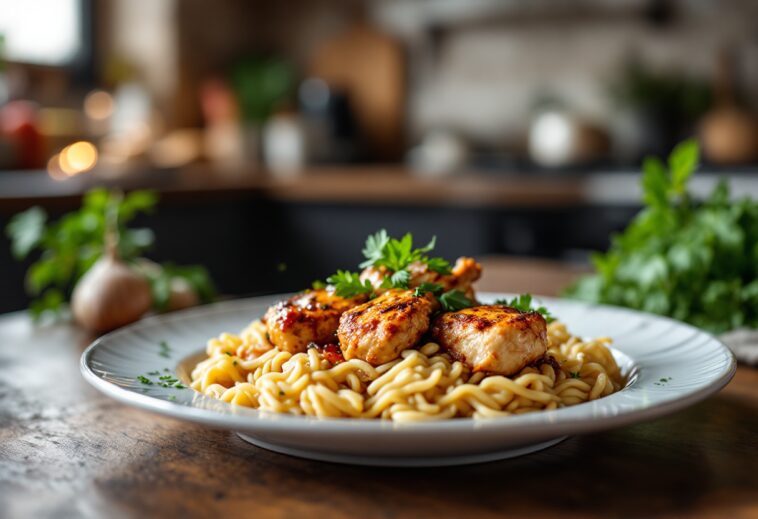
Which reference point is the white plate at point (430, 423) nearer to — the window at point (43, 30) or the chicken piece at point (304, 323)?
the chicken piece at point (304, 323)

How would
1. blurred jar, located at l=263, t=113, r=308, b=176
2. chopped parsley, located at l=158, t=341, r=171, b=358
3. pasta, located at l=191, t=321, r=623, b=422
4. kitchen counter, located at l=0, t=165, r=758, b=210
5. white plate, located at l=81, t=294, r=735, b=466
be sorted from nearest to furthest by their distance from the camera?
white plate, located at l=81, t=294, r=735, b=466 → pasta, located at l=191, t=321, r=623, b=422 → chopped parsley, located at l=158, t=341, r=171, b=358 → kitchen counter, located at l=0, t=165, r=758, b=210 → blurred jar, located at l=263, t=113, r=308, b=176

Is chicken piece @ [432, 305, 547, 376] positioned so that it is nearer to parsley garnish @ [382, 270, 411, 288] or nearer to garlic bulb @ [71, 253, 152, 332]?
parsley garnish @ [382, 270, 411, 288]

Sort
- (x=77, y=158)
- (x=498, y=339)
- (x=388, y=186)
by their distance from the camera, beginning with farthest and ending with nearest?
(x=77, y=158) → (x=388, y=186) → (x=498, y=339)

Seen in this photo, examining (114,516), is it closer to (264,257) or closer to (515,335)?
(515,335)

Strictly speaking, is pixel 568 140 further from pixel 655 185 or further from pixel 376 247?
pixel 376 247

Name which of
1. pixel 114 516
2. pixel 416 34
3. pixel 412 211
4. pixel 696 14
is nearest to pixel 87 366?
pixel 114 516

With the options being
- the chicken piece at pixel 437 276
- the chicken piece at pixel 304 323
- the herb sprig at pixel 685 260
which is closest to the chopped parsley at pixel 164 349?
the chicken piece at pixel 304 323

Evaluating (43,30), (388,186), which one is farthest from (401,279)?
(43,30)

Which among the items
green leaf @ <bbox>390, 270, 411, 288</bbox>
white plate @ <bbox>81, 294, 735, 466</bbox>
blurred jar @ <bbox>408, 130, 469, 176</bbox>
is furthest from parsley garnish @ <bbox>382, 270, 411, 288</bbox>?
blurred jar @ <bbox>408, 130, 469, 176</bbox>
